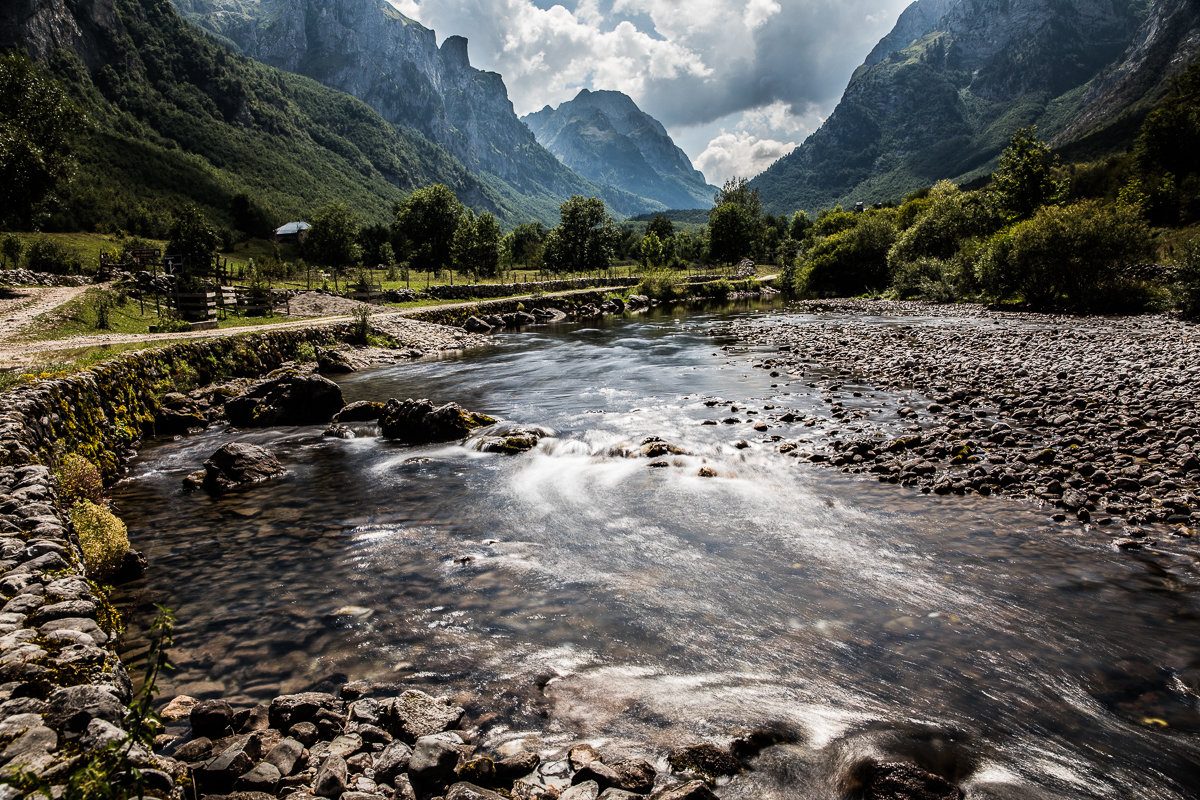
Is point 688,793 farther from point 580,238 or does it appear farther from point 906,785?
point 580,238

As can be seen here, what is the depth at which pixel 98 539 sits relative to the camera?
8562mm

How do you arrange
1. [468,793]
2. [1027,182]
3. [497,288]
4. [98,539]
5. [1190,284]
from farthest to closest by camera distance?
1. [497,288]
2. [1027,182]
3. [1190,284]
4. [98,539]
5. [468,793]

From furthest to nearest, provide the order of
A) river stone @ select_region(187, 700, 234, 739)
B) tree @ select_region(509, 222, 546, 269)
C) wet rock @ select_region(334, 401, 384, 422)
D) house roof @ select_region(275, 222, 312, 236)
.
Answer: house roof @ select_region(275, 222, 312, 236), tree @ select_region(509, 222, 546, 269), wet rock @ select_region(334, 401, 384, 422), river stone @ select_region(187, 700, 234, 739)

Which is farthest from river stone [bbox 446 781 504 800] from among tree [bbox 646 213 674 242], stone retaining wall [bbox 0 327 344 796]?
tree [bbox 646 213 674 242]

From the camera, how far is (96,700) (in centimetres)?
411

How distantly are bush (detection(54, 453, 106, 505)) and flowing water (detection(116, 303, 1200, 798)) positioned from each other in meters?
0.86

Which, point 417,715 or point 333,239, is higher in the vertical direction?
point 333,239

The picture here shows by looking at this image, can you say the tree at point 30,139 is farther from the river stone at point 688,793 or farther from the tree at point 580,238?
the tree at point 580,238

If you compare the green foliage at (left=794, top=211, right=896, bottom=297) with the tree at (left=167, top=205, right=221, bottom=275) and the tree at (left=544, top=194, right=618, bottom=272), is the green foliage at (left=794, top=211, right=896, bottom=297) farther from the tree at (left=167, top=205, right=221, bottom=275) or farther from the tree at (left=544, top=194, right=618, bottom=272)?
the tree at (left=167, top=205, right=221, bottom=275)

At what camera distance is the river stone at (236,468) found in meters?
13.2

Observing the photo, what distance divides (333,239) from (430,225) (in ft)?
77.0

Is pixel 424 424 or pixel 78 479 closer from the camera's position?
pixel 78 479

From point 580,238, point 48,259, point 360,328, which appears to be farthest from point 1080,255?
point 48,259

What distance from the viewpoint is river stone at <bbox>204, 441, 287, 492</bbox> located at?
1319cm
